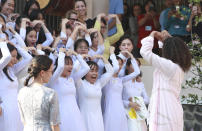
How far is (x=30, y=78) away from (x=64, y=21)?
10.8 ft

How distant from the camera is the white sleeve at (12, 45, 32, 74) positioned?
6.02m

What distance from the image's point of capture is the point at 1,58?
573 cm

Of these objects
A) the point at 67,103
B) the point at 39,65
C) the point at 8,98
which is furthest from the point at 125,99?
the point at 39,65

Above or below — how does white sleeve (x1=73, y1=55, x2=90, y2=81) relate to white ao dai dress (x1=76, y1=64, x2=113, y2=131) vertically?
above

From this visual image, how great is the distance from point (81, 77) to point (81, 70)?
187 mm

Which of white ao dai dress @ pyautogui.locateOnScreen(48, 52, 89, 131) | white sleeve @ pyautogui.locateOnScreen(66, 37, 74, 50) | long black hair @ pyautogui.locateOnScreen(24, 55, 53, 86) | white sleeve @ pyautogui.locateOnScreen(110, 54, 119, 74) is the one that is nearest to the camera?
long black hair @ pyautogui.locateOnScreen(24, 55, 53, 86)

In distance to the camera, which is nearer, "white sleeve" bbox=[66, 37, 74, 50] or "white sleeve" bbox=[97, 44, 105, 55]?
"white sleeve" bbox=[66, 37, 74, 50]

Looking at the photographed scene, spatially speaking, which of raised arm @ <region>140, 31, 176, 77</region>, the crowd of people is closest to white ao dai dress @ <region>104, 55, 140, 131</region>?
the crowd of people

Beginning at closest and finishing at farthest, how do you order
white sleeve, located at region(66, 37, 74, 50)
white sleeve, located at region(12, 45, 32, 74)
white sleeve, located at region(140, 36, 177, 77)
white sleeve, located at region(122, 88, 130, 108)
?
white sleeve, located at region(140, 36, 177, 77)
white sleeve, located at region(12, 45, 32, 74)
white sleeve, located at region(66, 37, 74, 50)
white sleeve, located at region(122, 88, 130, 108)

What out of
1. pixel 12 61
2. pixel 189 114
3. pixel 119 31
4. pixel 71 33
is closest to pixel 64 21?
pixel 71 33

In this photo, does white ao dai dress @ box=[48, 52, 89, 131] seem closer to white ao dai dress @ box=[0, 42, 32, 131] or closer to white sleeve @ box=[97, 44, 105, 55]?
white ao dai dress @ box=[0, 42, 32, 131]

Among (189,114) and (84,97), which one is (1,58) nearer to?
(84,97)

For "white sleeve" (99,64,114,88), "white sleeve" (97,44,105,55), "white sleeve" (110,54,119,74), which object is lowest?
"white sleeve" (99,64,114,88)

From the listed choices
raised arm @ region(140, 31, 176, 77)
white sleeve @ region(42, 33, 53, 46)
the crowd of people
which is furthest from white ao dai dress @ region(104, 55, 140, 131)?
raised arm @ region(140, 31, 176, 77)
